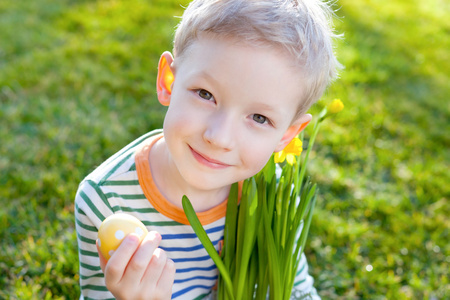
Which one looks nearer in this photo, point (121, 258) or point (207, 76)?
point (121, 258)

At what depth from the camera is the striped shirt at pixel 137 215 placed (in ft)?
4.58

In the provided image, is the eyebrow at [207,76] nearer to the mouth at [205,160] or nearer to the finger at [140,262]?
the mouth at [205,160]

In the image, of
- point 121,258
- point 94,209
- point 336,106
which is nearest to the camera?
point 121,258

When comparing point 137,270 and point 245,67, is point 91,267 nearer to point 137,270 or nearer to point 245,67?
point 137,270

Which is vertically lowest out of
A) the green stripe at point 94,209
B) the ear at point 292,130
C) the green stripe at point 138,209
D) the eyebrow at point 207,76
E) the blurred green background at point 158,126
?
the blurred green background at point 158,126

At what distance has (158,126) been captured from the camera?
279cm

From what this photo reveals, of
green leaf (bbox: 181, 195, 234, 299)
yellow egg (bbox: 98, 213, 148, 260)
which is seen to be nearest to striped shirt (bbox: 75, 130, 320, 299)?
green leaf (bbox: 181, 195, 234, 299)

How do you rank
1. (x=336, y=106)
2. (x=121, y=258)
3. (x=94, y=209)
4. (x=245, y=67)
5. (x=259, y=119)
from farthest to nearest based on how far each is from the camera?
1. (x=336, y=106)
2. (x=94, y=209)
3. (x=259, y=119)
4. (x=245, y=67)
5. (x=121, y=258)

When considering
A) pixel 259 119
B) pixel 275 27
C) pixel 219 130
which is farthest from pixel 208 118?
pixel 275 27

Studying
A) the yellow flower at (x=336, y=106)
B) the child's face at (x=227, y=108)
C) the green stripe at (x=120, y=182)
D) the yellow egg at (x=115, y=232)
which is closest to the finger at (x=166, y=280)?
the yellow egg at (x=115, y=232)

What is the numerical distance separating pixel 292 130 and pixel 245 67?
13.9 inches

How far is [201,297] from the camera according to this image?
1.63 metres

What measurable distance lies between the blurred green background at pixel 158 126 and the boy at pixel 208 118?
1.88ft

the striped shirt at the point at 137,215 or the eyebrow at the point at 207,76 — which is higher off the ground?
the eyebrow at the point at 207,76
